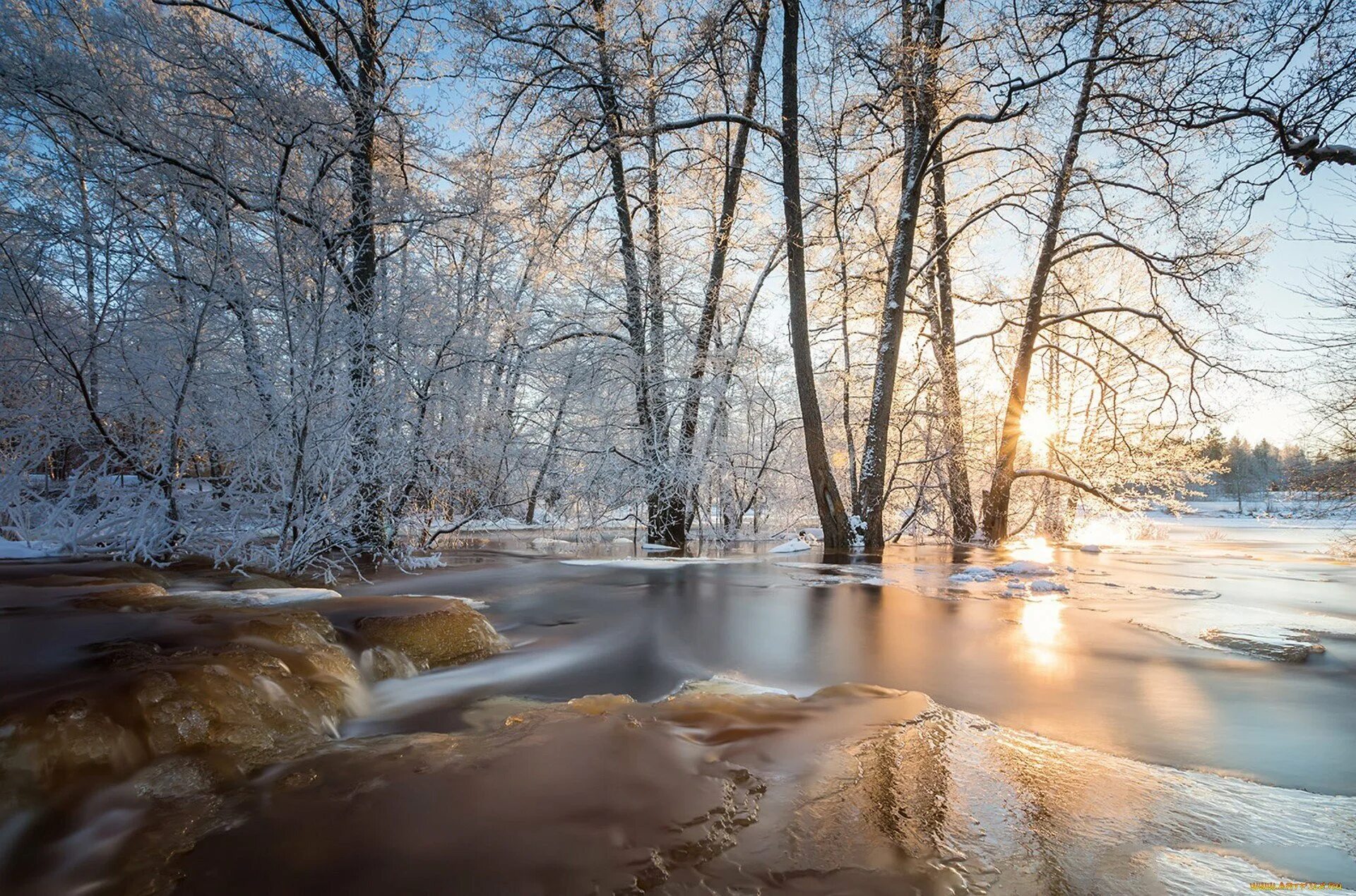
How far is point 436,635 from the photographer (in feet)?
12.0

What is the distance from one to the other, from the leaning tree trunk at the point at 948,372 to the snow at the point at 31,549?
40.4 feet

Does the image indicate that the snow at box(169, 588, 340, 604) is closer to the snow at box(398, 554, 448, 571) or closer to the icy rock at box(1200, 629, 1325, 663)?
the snow at box(398, 554, 448, 571)

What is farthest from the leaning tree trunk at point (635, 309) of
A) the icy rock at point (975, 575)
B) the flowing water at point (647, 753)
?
the flowing water at point (647, 753)

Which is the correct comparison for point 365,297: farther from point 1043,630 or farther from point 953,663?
point 1043,630

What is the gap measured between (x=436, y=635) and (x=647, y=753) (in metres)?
2.14

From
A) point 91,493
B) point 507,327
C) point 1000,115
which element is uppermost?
point 1000,115

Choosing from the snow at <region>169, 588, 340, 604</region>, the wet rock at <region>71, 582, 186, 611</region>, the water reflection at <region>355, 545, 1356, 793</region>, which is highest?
the wet rock at <region>71, 582, 186, 611</region>

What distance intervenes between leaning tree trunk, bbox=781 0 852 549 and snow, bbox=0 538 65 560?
8.76 metres

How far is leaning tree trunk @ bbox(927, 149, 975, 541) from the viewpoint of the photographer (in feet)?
37.2

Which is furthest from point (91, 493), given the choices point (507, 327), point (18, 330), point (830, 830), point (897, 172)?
point (897, 172)

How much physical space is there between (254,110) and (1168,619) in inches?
344

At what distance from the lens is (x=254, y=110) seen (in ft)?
17.2

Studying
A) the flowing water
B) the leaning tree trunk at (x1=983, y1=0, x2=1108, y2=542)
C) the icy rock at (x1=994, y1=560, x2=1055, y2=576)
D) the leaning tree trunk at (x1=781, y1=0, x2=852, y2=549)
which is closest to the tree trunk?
the leaning tree trunk at (x1=781, y1=0, x2=852, y2=549)

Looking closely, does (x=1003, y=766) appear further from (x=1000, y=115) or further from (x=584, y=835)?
(x=1000, y=115)
